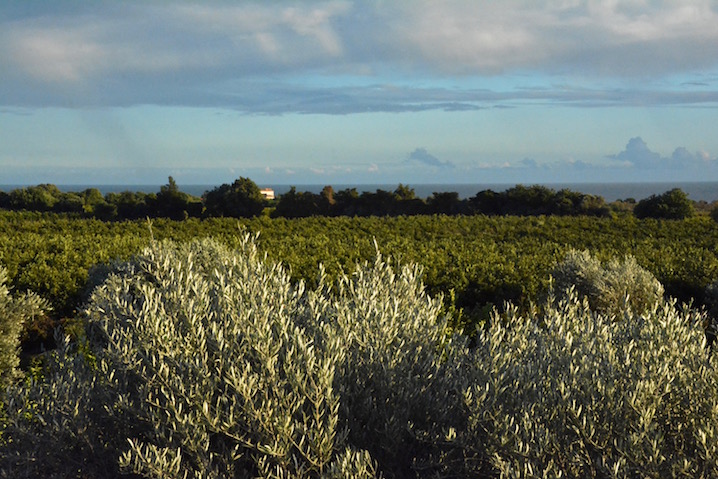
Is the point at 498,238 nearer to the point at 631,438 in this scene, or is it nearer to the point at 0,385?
the point at 0,385

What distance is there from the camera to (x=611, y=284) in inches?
459

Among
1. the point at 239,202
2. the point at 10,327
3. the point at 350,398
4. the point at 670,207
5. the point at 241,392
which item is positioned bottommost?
the point at 10,327

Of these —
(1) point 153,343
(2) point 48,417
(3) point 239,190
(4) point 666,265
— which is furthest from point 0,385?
(3) point 239,190

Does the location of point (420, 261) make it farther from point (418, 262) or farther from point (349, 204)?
point (349, 204)

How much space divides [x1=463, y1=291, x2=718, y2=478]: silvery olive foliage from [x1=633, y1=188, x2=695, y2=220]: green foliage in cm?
3756

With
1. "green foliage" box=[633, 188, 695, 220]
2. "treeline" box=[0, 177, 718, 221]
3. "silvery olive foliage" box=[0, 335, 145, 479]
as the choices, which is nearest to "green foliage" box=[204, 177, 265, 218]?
"treeline" box=[0, 177, 718, 221]

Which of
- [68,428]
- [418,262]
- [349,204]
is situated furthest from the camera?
[349,204]

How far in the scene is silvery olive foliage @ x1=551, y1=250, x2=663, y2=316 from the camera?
37.6ft

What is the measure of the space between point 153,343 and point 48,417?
3.02 feet

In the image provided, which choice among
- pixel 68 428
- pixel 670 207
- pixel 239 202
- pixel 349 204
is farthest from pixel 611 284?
pixel 239 202

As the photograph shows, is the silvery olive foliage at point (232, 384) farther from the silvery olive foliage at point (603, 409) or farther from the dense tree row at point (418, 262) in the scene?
the dense tree row at point (418, 262)

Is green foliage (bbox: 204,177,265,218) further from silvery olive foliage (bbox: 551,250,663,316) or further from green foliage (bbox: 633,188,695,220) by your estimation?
silvery olive foliage (bbox: 551,250,663,316)

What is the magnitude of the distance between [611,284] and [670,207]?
30036 millimetres

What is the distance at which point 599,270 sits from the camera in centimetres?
1221
